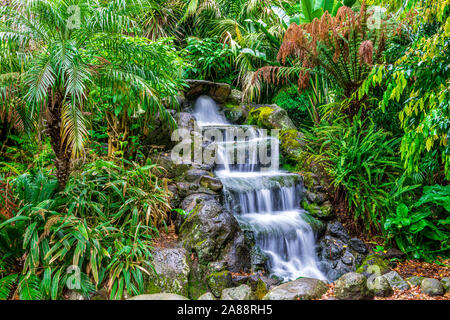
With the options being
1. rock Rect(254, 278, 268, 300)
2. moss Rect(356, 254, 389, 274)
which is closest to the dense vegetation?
moss Rect(356, 254, 389, 274)

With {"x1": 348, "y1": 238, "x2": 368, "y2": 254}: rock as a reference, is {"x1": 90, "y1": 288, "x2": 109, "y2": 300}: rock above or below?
below

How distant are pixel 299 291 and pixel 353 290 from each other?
584 millimetres

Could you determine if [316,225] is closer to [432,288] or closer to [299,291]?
[432,288]

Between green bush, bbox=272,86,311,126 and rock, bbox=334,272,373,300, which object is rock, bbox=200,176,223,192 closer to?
rock, bbox=334,272,373,300

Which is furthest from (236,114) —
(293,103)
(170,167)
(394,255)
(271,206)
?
(394,255)

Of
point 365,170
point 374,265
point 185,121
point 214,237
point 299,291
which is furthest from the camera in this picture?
point 185,121

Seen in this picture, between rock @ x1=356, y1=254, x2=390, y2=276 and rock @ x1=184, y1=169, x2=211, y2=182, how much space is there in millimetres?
2870

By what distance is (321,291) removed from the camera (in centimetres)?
306

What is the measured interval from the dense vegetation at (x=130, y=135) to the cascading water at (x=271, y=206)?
2.71 feet

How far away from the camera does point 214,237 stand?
151 inches

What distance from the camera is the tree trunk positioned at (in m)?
3.27

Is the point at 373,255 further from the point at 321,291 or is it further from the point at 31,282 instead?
the point at 31,282
